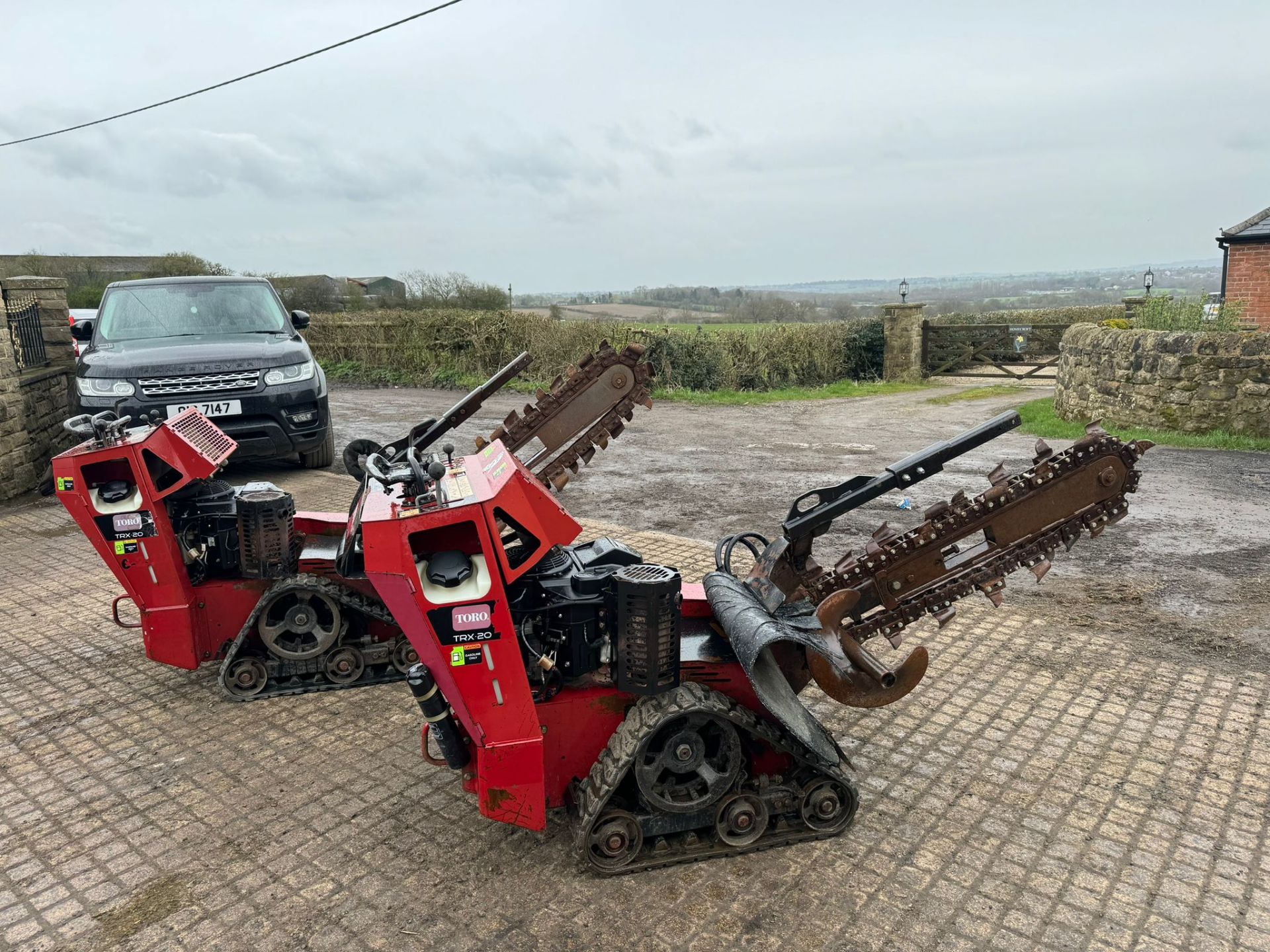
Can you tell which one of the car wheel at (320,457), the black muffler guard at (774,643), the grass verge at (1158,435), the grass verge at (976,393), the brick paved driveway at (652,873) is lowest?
the brick paved driveway at (652,873)

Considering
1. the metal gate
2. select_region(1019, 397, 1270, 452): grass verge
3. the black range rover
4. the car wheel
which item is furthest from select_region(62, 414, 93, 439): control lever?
the metal gate

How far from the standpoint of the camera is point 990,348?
947 inches

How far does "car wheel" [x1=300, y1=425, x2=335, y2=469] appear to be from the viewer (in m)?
11.7

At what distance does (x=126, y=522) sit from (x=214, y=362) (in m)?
5.27

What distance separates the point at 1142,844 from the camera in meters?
3.85

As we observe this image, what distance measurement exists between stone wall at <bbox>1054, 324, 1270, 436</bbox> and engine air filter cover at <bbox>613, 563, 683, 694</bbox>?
12021 millimetres

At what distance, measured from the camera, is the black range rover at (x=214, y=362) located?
9.73m

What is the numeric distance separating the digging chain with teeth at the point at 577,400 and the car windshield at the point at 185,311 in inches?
Result: 270

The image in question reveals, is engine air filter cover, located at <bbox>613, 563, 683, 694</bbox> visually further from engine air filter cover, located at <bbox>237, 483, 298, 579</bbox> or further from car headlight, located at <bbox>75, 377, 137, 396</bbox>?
car headlight, located at <bbox>75, 377, 137, 396</bbox>

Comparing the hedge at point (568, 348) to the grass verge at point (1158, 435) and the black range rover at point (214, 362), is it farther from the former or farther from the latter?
the black range rover at point (214, 362)

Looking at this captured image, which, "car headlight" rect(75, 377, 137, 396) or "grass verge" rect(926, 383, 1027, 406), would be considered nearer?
"car headlight" rect(75, 377, 137, 396)

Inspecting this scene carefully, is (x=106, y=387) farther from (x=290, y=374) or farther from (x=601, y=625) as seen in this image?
(x=601, y=625)

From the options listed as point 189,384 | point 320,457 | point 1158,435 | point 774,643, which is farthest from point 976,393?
point 774,643

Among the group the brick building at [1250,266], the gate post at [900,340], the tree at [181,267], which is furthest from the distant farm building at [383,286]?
the brick building at [1250,266]
